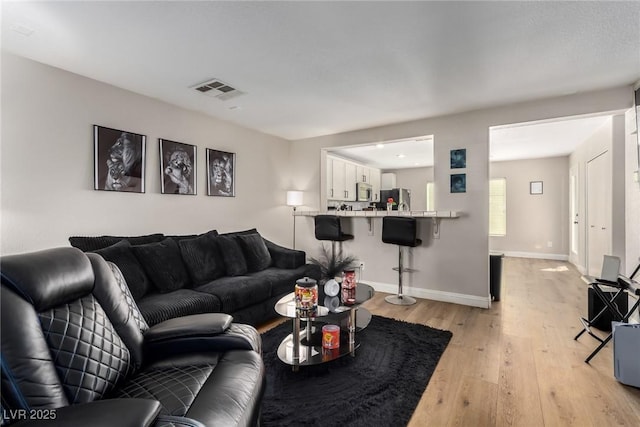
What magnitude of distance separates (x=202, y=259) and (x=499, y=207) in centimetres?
716

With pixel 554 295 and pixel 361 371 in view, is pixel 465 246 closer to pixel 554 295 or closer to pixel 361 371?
pixel 554 295

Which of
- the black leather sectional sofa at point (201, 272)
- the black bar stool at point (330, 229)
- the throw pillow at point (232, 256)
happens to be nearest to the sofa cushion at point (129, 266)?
the black leather sectional sofa at point (201, 272)

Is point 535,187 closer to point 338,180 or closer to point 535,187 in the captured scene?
point 535,187

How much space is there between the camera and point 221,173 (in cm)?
406

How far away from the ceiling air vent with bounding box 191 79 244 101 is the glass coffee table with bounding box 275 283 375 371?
2155mm

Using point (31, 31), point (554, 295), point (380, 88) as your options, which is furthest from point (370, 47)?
point (554, 295)

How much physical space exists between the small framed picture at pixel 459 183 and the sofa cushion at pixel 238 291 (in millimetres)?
2637

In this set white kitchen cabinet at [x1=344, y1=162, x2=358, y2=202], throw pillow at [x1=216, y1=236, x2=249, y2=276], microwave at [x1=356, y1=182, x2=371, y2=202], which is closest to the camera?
throw pillow at [x1=216, y1=236, x2=249, y2=276]

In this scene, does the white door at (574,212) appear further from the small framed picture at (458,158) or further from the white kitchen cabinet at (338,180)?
the white kitchen cabinet at (338,180)

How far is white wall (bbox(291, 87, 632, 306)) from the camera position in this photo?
3.46m

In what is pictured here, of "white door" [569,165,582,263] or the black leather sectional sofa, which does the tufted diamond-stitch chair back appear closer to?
the black leather sectional sofa

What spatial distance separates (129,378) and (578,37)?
343 centimetres

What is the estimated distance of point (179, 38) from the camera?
2.15 metres

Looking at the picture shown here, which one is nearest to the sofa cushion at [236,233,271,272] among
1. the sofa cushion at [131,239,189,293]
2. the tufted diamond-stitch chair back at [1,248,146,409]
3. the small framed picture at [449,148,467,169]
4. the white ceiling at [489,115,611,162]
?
the sofa cushion at [131,239,189,293]
